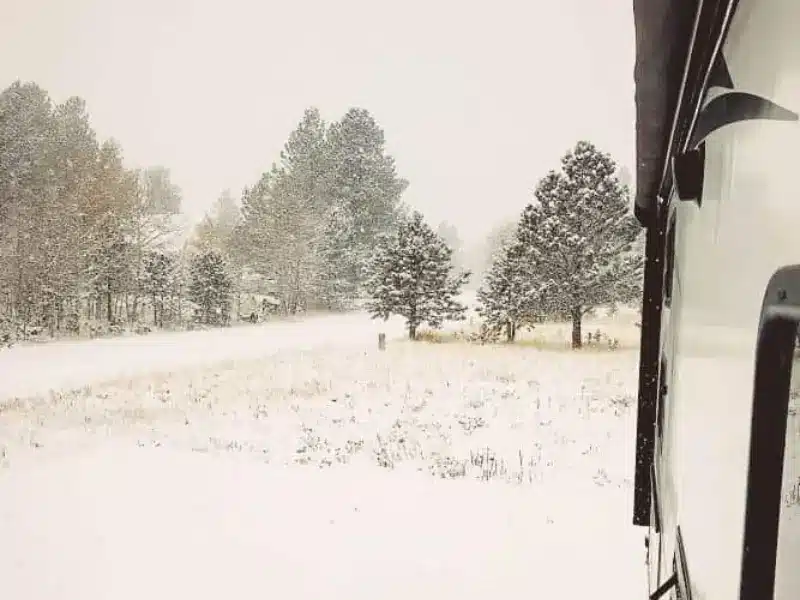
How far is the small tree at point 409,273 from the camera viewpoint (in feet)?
10.9

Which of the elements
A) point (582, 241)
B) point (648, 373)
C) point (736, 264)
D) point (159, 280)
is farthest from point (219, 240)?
point (736, 264)

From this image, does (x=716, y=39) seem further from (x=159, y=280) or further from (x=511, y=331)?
(x=159, y=280)

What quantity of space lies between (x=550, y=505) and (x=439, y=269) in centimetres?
104

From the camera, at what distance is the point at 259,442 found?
3.27m

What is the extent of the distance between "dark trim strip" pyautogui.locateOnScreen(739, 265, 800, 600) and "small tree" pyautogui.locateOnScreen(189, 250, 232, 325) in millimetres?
3272

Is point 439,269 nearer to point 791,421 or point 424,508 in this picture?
point 424,508

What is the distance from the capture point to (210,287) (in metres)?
3.56

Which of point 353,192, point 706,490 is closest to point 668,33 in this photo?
point 706,490

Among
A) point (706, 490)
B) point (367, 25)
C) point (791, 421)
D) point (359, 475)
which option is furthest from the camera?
point (367, 25)

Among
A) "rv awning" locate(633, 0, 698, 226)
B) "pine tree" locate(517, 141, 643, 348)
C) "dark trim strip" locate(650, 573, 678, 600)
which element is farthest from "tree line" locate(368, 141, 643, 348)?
"dark trim strip" locate(650, 573, 678, 600)

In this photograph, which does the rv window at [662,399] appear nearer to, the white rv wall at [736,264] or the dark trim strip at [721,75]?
the white rv wall at [736,264]

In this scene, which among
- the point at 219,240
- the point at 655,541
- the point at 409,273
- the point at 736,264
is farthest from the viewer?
the point at 219,240

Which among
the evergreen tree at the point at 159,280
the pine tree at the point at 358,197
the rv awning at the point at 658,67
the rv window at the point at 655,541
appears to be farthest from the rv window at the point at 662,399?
the evergreen tree at the point at 159,280

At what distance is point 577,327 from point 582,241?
336mm
